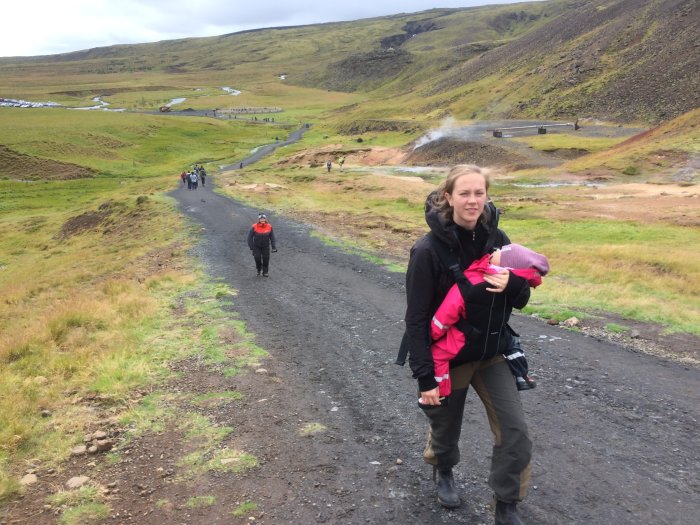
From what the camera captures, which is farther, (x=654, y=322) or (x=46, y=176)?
(x=46, y=176)

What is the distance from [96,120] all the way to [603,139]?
263ft

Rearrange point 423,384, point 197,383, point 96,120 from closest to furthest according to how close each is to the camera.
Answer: point 423,384
point 197,383
point 96,120

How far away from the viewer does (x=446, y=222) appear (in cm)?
355

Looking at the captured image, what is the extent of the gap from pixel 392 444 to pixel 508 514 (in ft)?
5.82

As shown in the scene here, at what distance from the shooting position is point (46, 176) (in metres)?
63.0

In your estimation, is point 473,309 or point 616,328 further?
point 616,328

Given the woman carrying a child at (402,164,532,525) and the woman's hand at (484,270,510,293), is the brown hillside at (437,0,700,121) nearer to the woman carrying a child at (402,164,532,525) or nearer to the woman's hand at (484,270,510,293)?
the woman carrying a child at (402,164,532,525)

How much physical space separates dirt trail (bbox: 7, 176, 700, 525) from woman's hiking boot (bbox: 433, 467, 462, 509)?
3.0 inches

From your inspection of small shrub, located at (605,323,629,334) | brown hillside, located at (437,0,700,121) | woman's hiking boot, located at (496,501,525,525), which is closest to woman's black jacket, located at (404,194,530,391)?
woman's hiking boot, located at (496,501,525,525)

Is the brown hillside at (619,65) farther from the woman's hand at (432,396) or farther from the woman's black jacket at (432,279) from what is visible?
the woman's hand at (432,396)

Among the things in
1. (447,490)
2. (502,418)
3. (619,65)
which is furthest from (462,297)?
(619,65)

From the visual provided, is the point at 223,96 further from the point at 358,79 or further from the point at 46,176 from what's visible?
the point at 46,176

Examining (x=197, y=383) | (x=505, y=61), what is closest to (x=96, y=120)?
(x=505, y=61)

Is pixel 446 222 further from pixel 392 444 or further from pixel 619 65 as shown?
pixel 619 65
